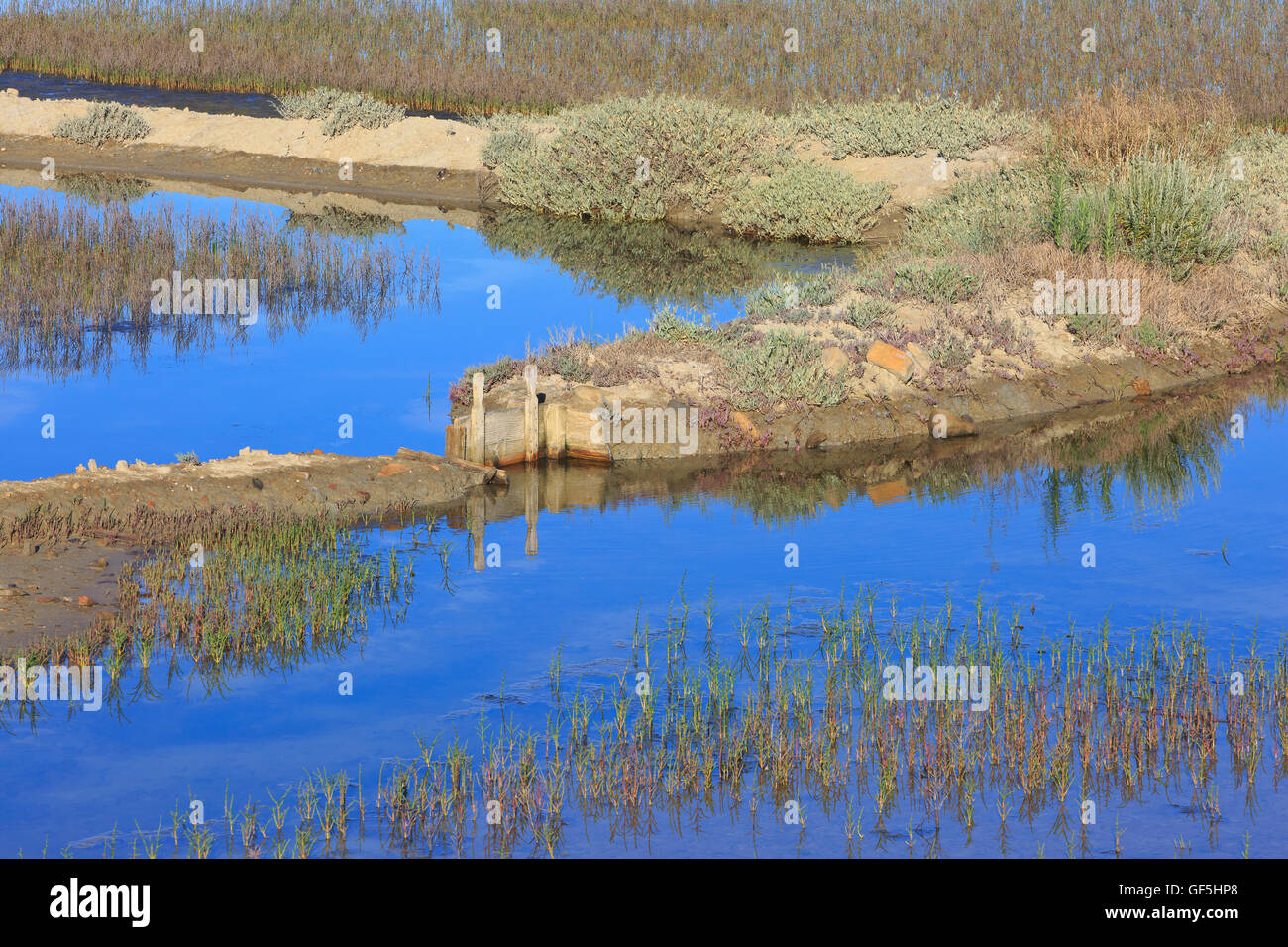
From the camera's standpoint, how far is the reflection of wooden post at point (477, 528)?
12.4 m

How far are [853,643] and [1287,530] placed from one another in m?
5.06

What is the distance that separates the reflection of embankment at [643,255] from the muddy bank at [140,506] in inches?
331

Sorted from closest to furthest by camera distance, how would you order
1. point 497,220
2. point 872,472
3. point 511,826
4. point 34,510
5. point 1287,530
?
point 511,826
point 34,510
point 1287,530
point 872,472
point 497,220

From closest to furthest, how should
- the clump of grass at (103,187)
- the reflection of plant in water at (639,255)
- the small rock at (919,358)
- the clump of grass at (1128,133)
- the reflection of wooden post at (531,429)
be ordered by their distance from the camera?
the reflection of wooden post at (531,429) < the small rock at (919,358) < the reflection of plant in water at (639,255) < the clump of grass at (1128,133) < the clump of grass at (103,187)

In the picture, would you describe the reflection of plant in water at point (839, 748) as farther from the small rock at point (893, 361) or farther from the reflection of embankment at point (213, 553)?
the small rock at point (893, 361)

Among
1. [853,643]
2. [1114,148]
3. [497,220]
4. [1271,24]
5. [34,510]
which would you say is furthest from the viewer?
[1271,24]

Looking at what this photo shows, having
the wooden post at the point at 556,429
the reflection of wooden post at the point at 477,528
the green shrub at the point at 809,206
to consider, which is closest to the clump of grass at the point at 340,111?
the green shrub at the point at 809,206

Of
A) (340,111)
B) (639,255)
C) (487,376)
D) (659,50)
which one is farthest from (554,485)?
(659,50)

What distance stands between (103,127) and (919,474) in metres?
24.5

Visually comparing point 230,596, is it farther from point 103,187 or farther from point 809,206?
point 103,187

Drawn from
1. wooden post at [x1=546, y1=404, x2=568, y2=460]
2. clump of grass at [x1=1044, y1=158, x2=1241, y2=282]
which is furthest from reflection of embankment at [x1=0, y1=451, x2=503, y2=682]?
clump of grass at [x1=1044, y1=158, x2=1241, y2=282]
